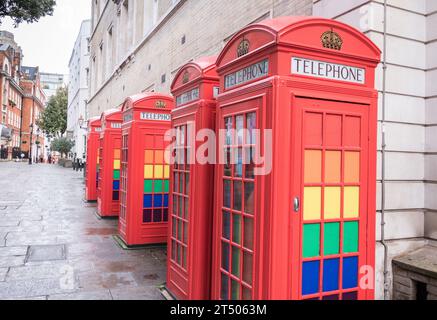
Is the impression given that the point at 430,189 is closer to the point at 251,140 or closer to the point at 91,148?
the point at 251,140

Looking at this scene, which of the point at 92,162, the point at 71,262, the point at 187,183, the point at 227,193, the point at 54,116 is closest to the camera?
the point at 227,193

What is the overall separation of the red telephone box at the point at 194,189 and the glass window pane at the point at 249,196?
0.93 metres

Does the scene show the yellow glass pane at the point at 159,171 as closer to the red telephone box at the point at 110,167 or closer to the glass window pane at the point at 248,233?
the red telephone box at the point at 110,167

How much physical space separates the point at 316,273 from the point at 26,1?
15.4 metres

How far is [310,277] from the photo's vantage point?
3256 millimetres

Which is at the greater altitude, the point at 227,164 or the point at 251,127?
the point at 251,127

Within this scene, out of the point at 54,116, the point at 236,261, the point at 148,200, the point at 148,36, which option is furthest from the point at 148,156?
the point at 54,116

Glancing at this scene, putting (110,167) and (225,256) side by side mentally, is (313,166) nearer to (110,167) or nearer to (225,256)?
(225,256)

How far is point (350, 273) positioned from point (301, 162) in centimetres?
109

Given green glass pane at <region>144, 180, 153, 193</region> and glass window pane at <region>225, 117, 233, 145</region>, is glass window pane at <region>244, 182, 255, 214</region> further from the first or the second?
green glass pane at <region>144, 180, 153, 193</region>

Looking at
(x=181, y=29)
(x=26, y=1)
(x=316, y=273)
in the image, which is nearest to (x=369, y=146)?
(x=316, y=273)

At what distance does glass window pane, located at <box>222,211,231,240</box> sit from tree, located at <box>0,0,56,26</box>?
46.7 ft

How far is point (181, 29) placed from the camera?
37.1ft
